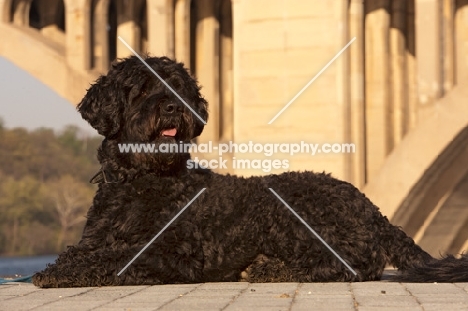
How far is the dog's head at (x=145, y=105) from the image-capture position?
877 centimetres

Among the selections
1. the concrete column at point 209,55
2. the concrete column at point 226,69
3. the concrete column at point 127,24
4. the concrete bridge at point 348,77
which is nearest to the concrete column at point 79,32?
the concrete bridge at point 348,77

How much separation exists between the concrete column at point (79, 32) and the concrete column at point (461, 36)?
898 cm

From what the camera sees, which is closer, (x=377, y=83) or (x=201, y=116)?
(x=201, y=116)

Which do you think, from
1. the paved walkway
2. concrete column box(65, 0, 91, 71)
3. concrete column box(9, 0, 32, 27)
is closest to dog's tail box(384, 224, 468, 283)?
the paved walkway

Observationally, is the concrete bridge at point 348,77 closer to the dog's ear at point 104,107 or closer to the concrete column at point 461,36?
the concrete column at point 461,36

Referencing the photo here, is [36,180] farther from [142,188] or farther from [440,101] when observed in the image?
[142,188]

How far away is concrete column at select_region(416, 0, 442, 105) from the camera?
80.7ft

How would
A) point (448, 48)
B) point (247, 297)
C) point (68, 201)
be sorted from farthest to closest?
point (68, 201)
point (448, 48)
point (247, 297)

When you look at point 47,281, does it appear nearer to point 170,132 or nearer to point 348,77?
point 170,132

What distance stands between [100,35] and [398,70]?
7.49 metres

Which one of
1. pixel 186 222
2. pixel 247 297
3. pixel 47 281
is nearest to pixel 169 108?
pixel 186 222

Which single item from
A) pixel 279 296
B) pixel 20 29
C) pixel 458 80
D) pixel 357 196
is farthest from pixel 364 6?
pixel 279 296

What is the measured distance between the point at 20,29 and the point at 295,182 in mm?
22631

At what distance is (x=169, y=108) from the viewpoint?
28.8 ft
